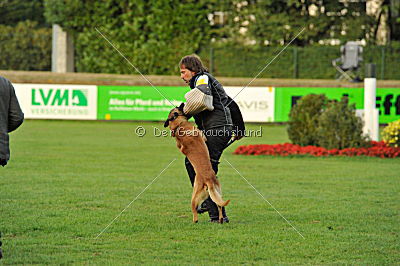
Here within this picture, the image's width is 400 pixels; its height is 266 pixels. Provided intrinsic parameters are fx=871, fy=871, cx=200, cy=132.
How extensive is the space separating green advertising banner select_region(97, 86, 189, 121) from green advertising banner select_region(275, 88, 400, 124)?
2840 mm

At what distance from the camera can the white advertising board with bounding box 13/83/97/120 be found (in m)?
25.3

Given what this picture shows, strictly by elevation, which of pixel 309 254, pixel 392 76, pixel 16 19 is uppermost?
pixel 16 19

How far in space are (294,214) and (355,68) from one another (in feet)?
71.0

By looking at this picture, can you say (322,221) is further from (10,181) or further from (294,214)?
(10,181)

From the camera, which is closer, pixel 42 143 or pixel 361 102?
pixel 42 143

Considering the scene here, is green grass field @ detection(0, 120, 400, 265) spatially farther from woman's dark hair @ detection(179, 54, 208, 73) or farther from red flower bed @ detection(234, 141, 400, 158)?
woman's dark hair @ detection(179, 54, 208, 73)

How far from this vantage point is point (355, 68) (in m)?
30.9

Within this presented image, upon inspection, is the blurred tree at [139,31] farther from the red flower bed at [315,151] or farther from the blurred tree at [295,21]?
the red flower bed at [315,151]

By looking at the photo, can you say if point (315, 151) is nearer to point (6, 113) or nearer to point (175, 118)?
point (175, 118)

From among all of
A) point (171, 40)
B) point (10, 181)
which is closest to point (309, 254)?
point (10, 181)

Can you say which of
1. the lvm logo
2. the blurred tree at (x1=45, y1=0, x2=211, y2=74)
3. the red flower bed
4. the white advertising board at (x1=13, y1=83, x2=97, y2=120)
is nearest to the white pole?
the red flower bed

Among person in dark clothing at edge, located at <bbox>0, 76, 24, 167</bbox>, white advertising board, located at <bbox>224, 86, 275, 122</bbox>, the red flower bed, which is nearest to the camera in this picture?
person in dark clothing at edge, located at <bbox>0, 76, 24, 167</bbox>

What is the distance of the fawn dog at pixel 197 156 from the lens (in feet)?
28.3

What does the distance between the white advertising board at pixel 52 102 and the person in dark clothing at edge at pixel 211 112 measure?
16.5 meters
